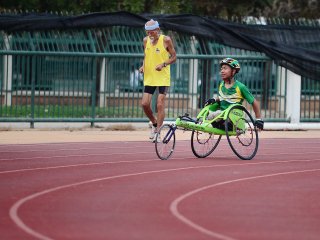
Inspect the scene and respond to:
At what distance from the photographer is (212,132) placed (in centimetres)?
1681

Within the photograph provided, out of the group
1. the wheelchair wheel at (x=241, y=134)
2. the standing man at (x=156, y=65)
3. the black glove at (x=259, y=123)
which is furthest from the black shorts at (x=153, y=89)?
the black glove at (x=259, y=123)

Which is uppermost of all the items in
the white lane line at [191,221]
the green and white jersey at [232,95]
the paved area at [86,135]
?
the green and white jersey at [232,95]

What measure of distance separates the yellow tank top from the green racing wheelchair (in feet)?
6.27

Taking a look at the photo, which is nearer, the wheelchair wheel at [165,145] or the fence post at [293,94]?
the wheelchair wheel at [165,145]

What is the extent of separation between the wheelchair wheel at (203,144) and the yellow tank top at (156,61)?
194 centimetres

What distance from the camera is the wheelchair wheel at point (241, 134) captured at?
1688cm

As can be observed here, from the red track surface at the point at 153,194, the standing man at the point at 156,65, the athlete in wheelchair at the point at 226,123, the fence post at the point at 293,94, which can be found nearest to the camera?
the red track surface at the point at 153,194

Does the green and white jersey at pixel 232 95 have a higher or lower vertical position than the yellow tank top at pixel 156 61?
lower

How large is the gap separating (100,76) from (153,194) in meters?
11.7

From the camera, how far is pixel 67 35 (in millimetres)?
24234

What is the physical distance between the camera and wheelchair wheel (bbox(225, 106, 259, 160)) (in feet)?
55.4

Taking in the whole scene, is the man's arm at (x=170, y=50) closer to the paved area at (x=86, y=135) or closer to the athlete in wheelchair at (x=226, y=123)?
the athlete in wheelchair at (x=226, y=123)

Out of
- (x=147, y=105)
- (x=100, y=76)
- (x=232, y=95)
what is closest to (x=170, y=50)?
(x=147, y=105)

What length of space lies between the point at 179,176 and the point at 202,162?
2.04 m
